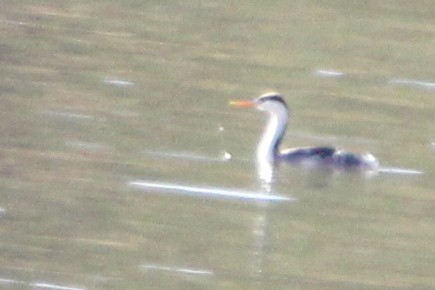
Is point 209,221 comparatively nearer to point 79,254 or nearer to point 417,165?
point 79,254

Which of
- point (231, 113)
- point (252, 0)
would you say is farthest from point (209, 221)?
point (252, 0)

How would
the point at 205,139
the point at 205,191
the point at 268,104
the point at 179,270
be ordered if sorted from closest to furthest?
the point at 179,270 → the point at 205,191 → the point at 205,139 → the point at 268,104

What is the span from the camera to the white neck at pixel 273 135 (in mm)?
13656

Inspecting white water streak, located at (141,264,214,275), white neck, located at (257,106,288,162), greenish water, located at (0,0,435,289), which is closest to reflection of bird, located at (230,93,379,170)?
white neck, located at (257,106,288,162)

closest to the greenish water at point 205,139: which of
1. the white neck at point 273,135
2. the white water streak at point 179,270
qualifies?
the white water streak at point 179,270

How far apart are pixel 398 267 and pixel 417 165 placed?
2.38 metres

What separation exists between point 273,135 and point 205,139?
474 mm

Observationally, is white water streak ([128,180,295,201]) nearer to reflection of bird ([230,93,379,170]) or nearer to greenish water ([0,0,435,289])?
greenish water ([0,0,435,289])

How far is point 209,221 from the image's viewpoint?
11781mm

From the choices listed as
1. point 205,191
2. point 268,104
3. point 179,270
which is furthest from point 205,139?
point 179,270

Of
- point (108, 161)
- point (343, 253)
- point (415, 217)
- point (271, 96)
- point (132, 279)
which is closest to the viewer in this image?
point (132, 279)

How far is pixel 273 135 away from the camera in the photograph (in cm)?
1395

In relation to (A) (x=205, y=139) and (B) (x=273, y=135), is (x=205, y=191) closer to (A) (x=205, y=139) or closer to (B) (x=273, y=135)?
(A) (x=205, y=139)

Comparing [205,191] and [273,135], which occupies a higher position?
[273,135]
